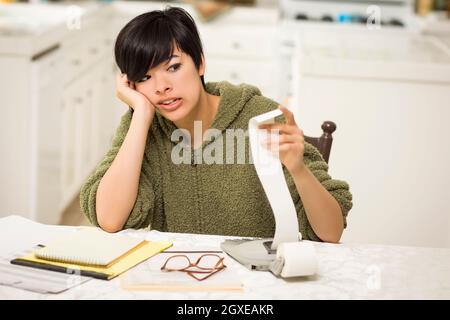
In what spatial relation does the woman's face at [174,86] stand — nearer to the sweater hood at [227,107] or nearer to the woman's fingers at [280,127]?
the sweater hood at [227,107]

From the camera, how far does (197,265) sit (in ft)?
4.67

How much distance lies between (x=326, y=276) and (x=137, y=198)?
0.54 metres

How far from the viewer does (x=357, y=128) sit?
9.73 feet

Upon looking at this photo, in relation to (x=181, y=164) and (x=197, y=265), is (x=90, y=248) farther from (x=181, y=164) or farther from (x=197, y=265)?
(x=181, y=164)

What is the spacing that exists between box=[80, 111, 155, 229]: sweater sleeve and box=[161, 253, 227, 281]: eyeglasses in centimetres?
30

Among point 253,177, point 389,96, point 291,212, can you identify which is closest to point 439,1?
point 389,96

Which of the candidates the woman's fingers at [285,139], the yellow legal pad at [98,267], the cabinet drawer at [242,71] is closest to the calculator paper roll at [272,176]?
the woman's fingers at [285,139]

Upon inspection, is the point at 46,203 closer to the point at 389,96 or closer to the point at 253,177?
the point at 389,96

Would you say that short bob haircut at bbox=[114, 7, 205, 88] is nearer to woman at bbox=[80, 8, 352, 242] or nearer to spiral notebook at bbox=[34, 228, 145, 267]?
woman at bbox=[80, 8, 352, 242]

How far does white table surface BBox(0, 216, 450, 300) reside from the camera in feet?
4.27

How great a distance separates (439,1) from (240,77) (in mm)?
1620

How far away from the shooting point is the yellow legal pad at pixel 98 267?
4.51ft

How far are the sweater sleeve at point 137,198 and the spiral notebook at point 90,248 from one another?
0.16 metres

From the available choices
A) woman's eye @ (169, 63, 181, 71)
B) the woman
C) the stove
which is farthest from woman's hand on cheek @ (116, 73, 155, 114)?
the stove
